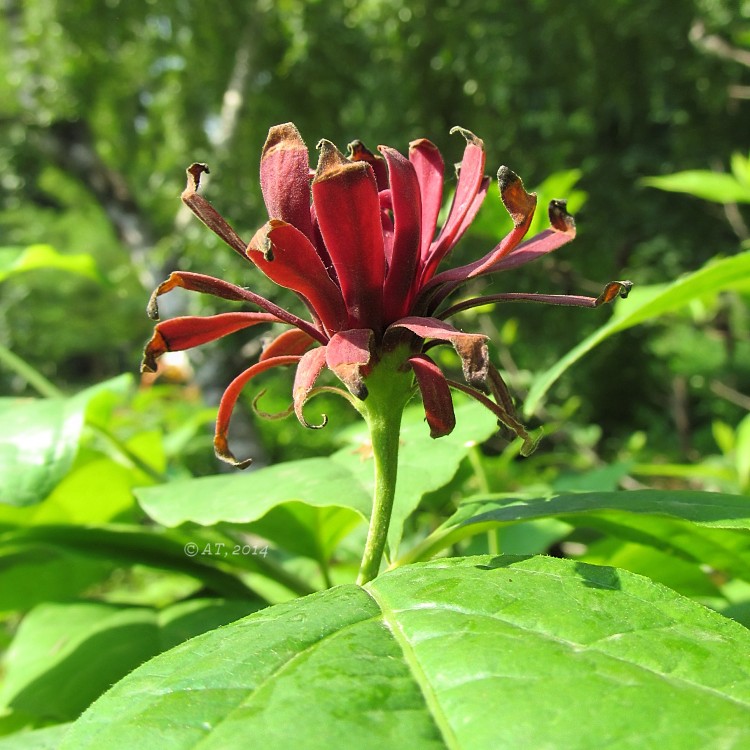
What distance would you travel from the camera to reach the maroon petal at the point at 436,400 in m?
0.52

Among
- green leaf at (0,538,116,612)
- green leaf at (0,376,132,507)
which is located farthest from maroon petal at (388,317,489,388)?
green leaf at (0,538,116,612)

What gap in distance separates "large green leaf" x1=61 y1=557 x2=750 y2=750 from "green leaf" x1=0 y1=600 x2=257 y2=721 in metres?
0.46

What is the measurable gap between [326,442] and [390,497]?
469 cm

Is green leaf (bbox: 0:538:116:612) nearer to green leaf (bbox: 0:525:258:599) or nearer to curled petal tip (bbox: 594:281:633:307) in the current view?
green leaf (bbox: 0:525:258:599)

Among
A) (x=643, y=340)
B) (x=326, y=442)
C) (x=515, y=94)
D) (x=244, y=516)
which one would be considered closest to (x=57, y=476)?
(x=244, y=516)

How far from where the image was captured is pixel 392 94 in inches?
181

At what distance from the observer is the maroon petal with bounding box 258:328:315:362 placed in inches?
25.3

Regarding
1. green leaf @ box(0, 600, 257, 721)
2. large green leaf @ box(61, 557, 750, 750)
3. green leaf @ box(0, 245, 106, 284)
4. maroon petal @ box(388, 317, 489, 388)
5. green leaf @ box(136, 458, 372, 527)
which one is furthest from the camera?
green leaf @ box(0, 245, 106, 284)

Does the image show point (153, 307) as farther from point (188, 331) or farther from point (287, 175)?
point (287, 175)

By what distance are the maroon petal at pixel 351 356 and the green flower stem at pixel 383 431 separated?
0.04 m

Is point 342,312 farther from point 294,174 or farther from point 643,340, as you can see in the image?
point 643,340

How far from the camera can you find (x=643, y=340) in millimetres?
7906

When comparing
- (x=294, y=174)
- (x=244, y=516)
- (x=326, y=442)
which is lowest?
(x=326, y=442)

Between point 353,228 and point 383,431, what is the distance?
0.55 feet
